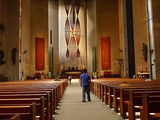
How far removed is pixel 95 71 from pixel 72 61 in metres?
3.83

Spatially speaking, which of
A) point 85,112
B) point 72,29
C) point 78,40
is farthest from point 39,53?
point 85,112

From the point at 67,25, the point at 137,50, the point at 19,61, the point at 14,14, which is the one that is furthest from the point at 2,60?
the point at 67,25

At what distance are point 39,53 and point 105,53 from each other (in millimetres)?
7578

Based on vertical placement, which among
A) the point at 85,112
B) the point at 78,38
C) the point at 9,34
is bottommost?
the point at 85,112

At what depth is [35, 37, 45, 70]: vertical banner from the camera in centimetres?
2727

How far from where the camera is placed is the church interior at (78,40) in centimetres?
1698

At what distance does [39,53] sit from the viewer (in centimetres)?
2748

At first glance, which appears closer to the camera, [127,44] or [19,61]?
[19,61]

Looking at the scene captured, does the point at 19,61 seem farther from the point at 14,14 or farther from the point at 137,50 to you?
the point at 137,50

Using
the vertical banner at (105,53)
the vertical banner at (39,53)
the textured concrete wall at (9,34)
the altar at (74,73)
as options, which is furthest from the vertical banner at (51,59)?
the textured concrete wall at (9,34)

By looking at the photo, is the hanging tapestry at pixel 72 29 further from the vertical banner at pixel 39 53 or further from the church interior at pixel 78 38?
the vertical banner at pixel 39 53

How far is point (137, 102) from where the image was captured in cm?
407

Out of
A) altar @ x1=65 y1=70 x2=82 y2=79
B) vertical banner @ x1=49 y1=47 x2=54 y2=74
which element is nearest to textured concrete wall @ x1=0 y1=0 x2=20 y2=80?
vertical banner @ x1=49 y1=47 x2=54 y2=74

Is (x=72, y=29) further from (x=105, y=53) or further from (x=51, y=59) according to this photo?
(x=105, y=53)
